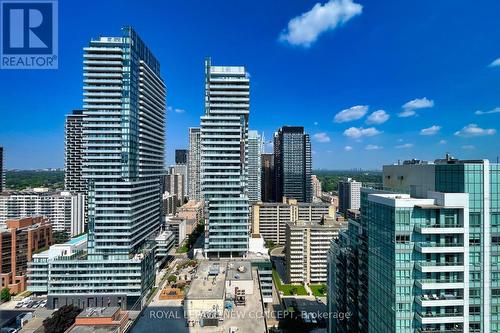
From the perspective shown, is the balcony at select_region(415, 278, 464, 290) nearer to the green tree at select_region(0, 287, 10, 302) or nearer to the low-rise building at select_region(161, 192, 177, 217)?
the green tree at select_region(0, 287, 10, 302)

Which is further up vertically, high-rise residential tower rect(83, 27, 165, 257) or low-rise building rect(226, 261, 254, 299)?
high-rise residential tower rect(83, 27, 165, 257)

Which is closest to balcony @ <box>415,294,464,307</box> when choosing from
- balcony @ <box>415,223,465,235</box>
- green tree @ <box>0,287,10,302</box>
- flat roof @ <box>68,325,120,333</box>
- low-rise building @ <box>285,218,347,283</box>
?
balcony @ <box>415,223,465,235</box>

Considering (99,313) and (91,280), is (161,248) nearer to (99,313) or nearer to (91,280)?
(91,280)

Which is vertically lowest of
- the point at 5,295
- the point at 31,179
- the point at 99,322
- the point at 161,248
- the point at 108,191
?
the point at 5,295

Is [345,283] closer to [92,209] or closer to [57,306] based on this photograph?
[92,209]

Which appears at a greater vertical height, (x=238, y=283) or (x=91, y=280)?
(x=238, y=283)

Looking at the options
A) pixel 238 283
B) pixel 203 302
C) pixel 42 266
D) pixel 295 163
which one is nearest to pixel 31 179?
pixel 42 266
